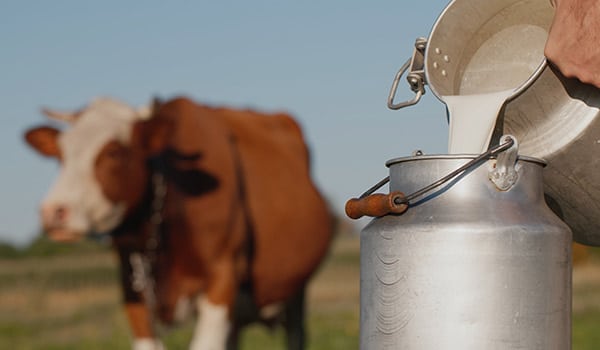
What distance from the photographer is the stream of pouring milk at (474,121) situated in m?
1.53

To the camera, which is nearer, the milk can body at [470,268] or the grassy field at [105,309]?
the milk can body at [470,268]

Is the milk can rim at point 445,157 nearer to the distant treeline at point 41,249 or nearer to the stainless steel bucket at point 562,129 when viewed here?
the stainless steel bucket at point 562,129

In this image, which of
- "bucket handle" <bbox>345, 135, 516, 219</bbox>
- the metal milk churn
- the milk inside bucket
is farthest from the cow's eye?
the metal milk churn

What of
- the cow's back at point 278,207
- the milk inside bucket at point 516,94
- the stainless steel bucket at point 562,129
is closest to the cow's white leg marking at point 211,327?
the cow's back at point 278,207

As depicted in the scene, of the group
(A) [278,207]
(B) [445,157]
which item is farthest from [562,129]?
(A) [278,207]

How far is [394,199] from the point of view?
1.49m

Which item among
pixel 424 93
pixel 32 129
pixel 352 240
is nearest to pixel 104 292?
pixel 352 240

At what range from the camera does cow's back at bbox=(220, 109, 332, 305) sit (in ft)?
16.5

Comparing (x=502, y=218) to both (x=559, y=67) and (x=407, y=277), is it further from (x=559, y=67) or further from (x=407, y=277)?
(x=559, y=67)

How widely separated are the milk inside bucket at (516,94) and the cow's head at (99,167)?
276 cm

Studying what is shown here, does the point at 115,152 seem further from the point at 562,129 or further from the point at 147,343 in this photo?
the point at 562,129

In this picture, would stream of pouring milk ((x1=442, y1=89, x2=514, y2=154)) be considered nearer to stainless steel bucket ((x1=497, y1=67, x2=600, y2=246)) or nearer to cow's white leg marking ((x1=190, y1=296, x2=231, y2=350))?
stainless steel bucket ((x1=497, y1=67, x2=600, y2=246))

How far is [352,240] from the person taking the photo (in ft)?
62.4

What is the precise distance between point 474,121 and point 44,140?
3.69m
